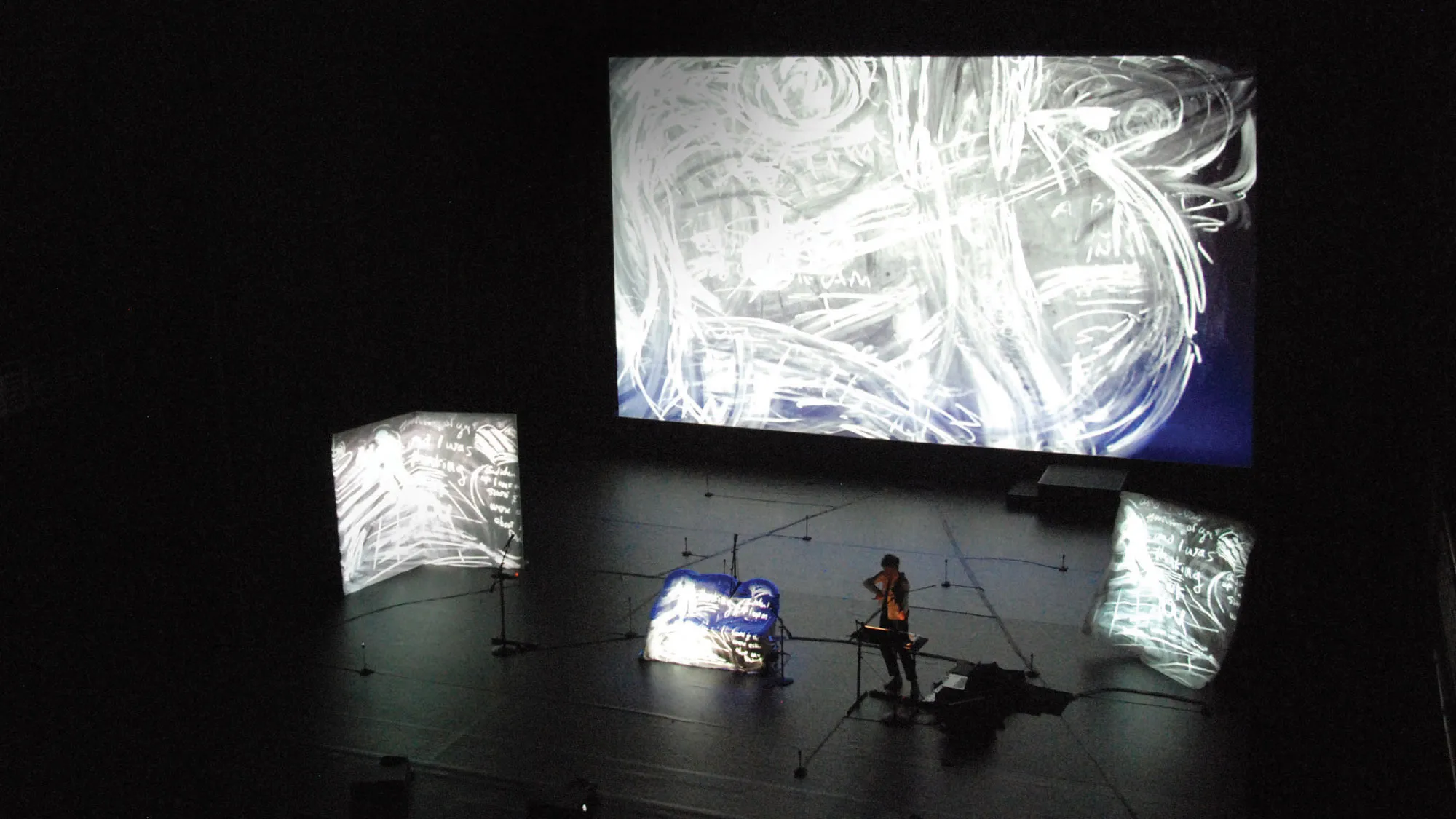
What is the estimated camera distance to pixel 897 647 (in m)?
8.09

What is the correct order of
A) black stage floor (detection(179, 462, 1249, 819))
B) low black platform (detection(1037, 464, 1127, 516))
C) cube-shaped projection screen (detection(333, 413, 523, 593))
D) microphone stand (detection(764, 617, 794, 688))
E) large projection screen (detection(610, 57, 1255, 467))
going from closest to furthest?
black stage floor (detection(179, 462, 1249, 819)), microphone stand (detection(764, 617, 794, 688)), cube-shaped projection screen (detection(333, 413, 523, 593)), large projection screen (detection(610, 57, 1255, 467)), low black platform (detection(1037, 464, 1127, 516))

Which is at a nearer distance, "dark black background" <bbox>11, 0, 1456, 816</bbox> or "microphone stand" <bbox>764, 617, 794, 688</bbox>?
"dark black background" <bbox>11, 0, 1456, 816</bbox>

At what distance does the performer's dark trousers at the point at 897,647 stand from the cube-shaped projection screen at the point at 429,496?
3.14 m

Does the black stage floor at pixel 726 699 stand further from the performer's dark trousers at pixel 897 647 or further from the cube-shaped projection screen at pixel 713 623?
the performer's dark trousers at pixel 897 647

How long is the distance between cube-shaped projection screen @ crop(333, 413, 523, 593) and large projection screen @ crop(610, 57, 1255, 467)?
3733mm

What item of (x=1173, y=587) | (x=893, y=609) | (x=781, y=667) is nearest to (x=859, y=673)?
(x=893, y=609)

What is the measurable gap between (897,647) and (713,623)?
128 centimetres

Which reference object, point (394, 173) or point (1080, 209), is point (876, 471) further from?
point (394, 173)

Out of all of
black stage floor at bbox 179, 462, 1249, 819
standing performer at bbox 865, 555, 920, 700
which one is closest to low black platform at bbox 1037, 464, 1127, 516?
black stage floor at bbox 179, 462, 1249, 819

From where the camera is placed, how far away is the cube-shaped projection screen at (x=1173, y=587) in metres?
8.27

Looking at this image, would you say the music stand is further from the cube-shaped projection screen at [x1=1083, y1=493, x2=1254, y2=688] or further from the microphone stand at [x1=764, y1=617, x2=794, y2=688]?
the cube-shaped projection screen at [x1=1083, y1=493, x2=1254, y2=688]

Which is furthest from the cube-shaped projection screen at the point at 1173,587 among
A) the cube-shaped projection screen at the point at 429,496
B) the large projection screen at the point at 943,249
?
the cube-shaped projection screen at the point at 429,496

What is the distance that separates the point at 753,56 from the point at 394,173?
3.74 metres

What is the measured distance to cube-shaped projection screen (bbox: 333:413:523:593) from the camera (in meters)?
9.94
